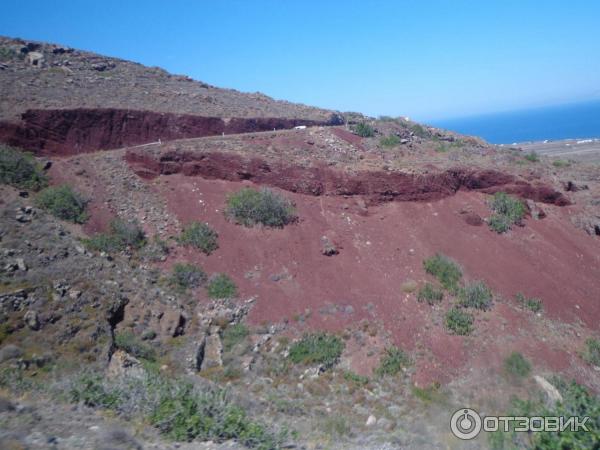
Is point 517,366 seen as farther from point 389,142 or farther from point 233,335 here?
point 389,142

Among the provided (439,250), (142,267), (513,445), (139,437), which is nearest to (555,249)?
(439,250)

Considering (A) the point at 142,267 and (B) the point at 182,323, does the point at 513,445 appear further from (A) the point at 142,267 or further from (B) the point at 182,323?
(A) the point at 142,267

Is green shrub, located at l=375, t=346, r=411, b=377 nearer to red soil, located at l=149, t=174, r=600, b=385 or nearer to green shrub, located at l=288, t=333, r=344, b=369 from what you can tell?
red soil, located at l=149, t=174, r=600, b=385

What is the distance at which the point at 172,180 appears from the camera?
16.2 m

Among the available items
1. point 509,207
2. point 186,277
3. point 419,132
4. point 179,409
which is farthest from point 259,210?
point 419,132

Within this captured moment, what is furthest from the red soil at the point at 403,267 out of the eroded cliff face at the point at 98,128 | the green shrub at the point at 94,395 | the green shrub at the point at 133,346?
the green shrub at the point at 94,395

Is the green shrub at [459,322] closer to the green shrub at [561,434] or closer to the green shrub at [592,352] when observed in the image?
the green shrub at [592,352]

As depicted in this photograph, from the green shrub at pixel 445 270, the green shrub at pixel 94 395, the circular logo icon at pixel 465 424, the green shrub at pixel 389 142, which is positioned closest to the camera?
the green shrub at pixel 94 395

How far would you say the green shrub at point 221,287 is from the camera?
41.3 ft

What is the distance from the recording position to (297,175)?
16.5m

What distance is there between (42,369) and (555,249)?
51.2 ft

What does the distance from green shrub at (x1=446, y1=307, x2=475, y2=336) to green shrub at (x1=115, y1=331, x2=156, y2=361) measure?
761 cm

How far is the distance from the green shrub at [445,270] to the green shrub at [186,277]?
7029 mm

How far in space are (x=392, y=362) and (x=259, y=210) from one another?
6864 mm
